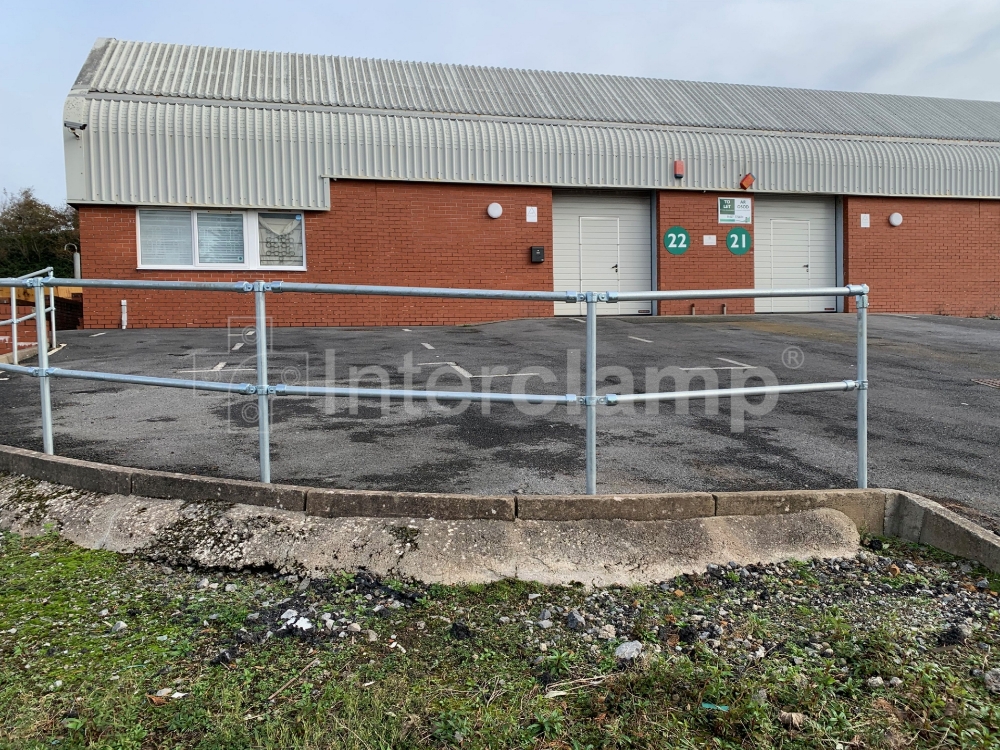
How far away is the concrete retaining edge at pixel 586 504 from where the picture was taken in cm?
428

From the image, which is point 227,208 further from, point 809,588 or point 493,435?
point 809,588

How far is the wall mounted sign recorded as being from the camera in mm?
20716

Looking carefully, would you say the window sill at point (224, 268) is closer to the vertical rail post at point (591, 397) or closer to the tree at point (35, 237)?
the vertical rail post at point (591, 397)

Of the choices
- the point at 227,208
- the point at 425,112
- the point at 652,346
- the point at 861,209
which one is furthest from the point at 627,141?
the point at 227,208

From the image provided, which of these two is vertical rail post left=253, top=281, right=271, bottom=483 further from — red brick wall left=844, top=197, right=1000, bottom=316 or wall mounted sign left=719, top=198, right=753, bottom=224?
red brick wall left=844, top=197, right=1000, bottom=316

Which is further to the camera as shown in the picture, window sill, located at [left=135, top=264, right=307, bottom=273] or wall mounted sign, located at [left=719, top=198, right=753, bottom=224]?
wall mounted sign, located at [left=719, top=198, right=753, bottom=224]

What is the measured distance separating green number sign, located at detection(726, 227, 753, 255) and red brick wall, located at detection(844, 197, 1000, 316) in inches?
110

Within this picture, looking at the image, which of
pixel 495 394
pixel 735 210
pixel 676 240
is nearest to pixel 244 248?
pixel 676 240

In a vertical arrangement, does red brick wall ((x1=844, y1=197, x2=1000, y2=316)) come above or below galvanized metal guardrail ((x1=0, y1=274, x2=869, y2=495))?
above

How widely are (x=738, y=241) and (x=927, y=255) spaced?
5608mm

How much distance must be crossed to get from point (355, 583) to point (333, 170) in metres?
15.7

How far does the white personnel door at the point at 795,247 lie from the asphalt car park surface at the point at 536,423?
27.0ft

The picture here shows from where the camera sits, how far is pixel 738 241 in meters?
20.9

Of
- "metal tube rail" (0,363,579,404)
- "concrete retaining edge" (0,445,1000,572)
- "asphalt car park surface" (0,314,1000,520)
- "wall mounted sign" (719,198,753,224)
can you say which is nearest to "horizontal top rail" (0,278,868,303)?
"metal tube rail" (0,363,579,404)
